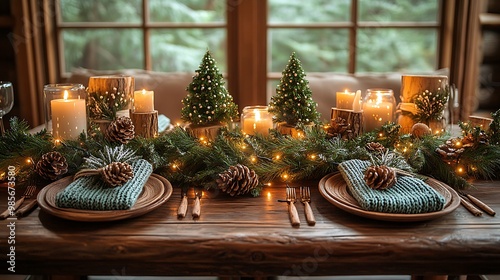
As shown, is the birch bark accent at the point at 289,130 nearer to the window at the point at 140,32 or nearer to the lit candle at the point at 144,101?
the lit candle at the point at 144,101

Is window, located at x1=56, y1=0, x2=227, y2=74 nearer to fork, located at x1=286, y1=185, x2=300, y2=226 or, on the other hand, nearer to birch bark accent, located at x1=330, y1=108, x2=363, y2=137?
birch bark accent, located at x1=330, y1=108, x2=363, y2=137

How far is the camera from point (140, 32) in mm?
2754

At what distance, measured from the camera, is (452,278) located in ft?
5.64

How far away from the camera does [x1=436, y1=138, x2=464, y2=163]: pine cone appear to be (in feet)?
3.75

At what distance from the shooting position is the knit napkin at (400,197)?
0.91 m

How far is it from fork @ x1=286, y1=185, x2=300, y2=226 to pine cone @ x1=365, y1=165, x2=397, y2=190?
17 centimetres

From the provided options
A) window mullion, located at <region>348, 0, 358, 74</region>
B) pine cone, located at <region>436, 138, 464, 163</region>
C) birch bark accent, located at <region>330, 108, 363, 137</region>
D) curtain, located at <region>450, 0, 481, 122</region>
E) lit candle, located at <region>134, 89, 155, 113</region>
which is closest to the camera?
pine cone, located at <region>436, 138, 464, 163</region>

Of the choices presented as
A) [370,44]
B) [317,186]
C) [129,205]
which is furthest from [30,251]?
[370,44]

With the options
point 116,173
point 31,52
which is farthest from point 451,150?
point 31,52

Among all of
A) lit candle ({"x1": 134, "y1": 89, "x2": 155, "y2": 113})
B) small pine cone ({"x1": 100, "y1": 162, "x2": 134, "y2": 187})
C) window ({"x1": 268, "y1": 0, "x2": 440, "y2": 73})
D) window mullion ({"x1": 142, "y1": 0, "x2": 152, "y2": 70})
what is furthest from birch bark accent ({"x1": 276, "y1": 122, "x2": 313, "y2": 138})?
window mullion ({"x1": 142, "y1": 0, "x2": 152, "y2": 70})

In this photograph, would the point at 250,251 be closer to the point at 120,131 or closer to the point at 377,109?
the point at 120,131

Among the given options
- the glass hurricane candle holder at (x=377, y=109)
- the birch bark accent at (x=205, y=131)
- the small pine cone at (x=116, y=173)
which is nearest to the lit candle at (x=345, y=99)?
the glass hurricane candle holder at (x=377, y=109)

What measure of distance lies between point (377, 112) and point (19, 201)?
0.98 meters

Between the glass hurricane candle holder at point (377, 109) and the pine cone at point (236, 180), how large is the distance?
496 mm
